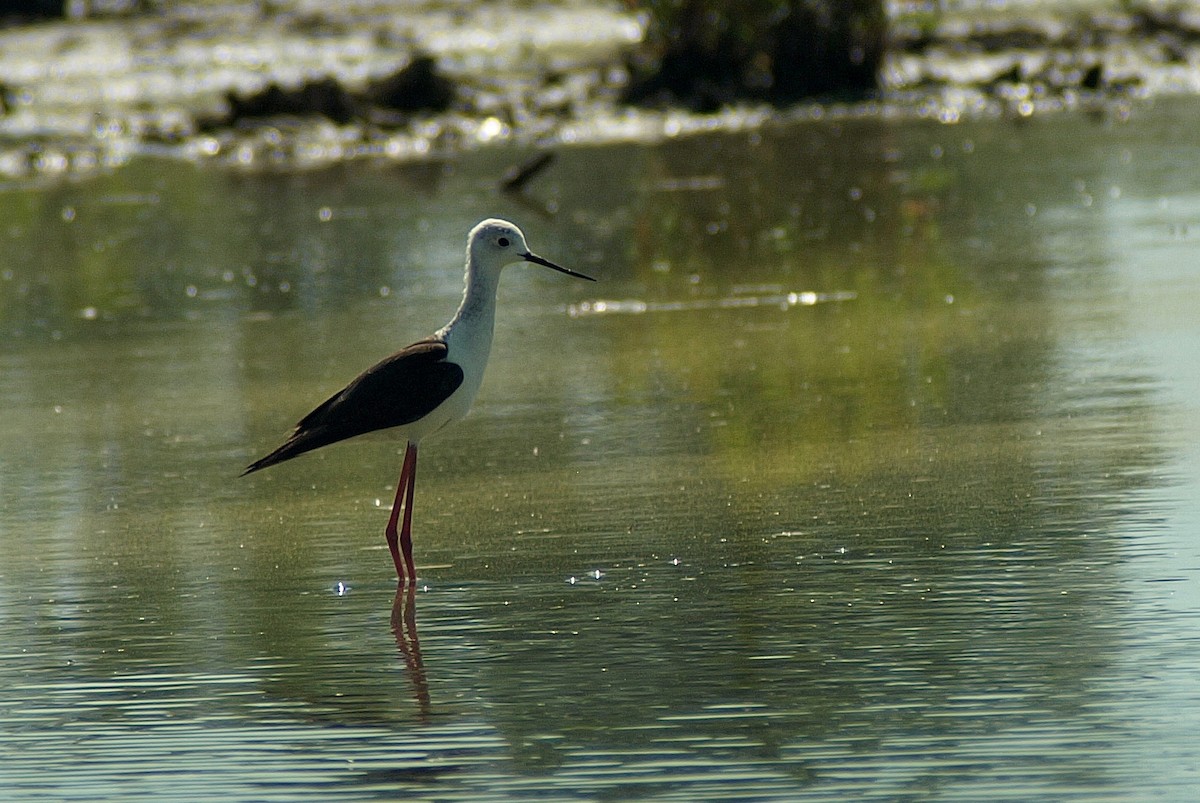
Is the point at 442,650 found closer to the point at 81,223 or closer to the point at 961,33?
the point at 81,223

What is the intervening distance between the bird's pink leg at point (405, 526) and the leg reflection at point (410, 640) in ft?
0.44

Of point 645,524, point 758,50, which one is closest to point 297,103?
point 758,50

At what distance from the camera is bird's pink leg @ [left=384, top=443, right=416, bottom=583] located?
6.97m

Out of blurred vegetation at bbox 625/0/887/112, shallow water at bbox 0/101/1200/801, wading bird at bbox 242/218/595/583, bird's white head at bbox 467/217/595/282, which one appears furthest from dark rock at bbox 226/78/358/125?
wading bird at bbox 242/218/595/583

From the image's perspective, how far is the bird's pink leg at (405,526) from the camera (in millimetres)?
6969

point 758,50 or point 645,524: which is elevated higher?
point 645,524

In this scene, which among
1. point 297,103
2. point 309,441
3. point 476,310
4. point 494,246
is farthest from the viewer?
point 297,103

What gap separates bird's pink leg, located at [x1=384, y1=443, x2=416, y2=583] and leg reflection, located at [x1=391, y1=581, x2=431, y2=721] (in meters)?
0.14

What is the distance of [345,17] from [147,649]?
2769 centimetres

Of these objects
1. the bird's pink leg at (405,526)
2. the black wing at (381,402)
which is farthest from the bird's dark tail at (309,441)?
the bird's pink leg at (405,526)

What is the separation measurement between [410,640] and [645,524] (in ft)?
4.55

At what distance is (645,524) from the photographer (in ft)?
24.2

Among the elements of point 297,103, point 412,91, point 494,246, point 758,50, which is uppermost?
point 494,246

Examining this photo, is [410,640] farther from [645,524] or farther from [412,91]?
[412,91]
